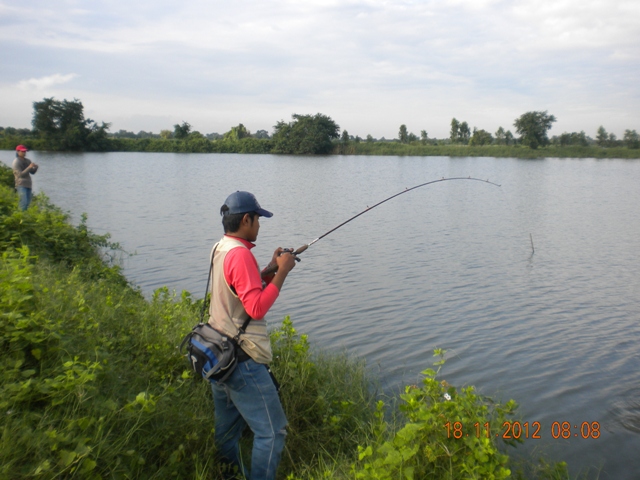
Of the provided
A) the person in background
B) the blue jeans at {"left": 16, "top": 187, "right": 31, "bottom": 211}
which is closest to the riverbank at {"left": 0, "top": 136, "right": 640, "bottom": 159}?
the person in background

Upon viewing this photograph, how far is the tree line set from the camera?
72000 millimetres

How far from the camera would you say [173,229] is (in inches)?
623

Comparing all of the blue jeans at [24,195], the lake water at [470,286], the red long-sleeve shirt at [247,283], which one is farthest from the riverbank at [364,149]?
the red long-sleeve shirt at [247,283]

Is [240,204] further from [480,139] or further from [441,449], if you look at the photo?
[480,139]

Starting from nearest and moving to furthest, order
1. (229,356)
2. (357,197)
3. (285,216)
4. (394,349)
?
(229,356), (394,349), (285,216), (357,197)

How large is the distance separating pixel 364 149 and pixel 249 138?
20588 millimetres

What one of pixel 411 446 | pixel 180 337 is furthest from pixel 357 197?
pixel 411 446

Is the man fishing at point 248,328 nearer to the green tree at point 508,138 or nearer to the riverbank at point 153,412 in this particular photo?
the riverbank at point 153,412

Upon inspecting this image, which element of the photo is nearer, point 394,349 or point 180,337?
point 180,337

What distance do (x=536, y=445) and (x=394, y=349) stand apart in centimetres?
260

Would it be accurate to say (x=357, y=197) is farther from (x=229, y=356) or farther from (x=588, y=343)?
(x=229, y=356)

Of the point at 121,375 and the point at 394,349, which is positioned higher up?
the point at 121,375

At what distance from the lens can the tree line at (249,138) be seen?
7200 centimetres

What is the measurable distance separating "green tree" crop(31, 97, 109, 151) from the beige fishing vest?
76525 mm
